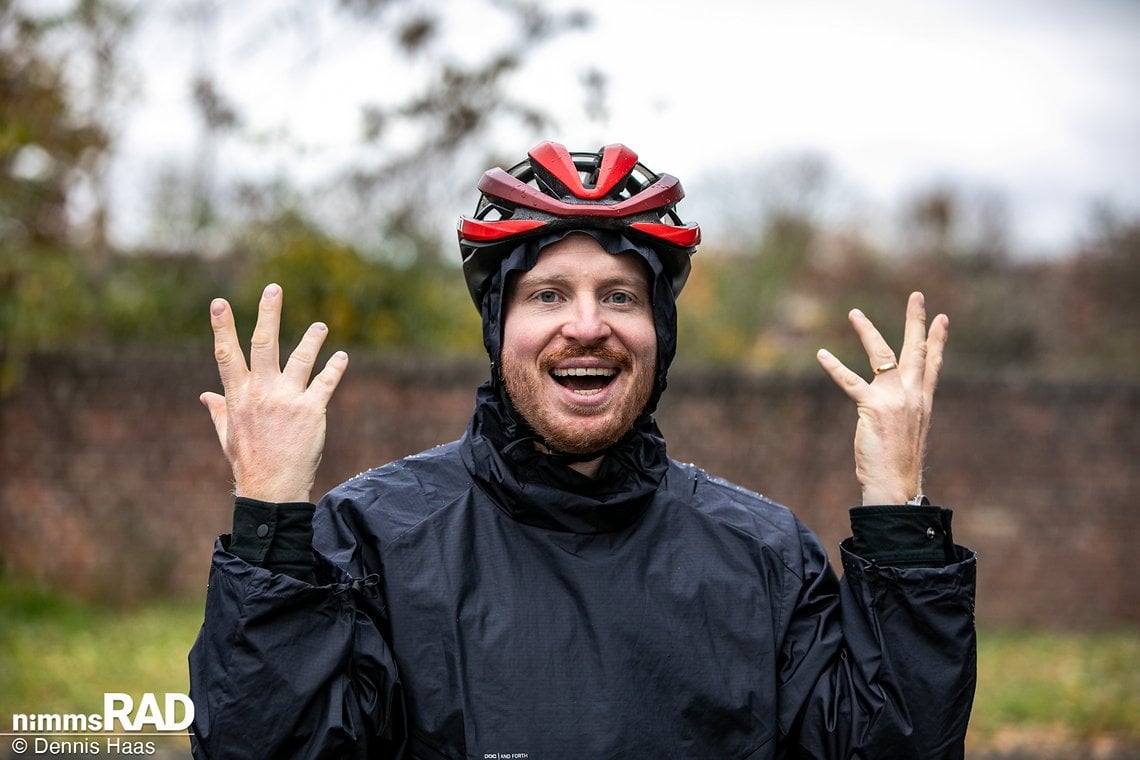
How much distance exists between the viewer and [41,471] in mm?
9953

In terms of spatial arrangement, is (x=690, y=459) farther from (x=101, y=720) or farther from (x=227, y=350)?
(x=227, y=350)

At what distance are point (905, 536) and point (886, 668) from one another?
0.30 meters

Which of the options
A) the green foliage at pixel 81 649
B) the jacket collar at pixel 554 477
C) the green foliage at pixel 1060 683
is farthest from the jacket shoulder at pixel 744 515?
the green foliage at pixel 81 649

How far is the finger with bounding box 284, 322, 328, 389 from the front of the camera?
2566mm

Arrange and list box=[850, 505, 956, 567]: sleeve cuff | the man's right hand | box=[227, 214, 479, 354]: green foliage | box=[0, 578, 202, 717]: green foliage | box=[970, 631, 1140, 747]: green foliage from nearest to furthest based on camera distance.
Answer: the man's right hand
box=[850, 505, 956, 567]: sleeve cuff
box=[0, 578, 202, 717]: green foliage
box=[970, 631, 1140, 747]: green foliage
box=[227, 214, 479, 354]: green foliage

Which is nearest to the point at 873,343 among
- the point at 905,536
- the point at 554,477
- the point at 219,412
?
the point at 905,536

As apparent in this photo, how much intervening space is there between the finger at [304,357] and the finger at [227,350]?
10 centimetres

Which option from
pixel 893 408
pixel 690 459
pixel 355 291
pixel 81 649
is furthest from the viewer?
pixel 355 291

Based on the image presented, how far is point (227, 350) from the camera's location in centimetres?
255

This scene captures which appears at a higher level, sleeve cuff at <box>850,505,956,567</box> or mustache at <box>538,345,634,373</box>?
mustache at <box>538,345,634,373</box>

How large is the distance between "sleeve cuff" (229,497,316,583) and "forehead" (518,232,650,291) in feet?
2.75

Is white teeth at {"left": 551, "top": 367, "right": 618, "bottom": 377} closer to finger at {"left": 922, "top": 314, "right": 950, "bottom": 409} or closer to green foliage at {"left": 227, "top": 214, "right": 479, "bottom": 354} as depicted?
finger at {"left": 922, "top": 314, "right": 950, "bottom": 409}

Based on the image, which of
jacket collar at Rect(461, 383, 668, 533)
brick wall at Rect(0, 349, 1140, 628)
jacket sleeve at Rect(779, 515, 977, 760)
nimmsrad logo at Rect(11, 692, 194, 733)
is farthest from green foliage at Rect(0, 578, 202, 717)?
jacket sleeve at Rect(779, 515, 977, 760)

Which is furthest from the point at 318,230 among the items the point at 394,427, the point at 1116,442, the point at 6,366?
the point at 1116,442
